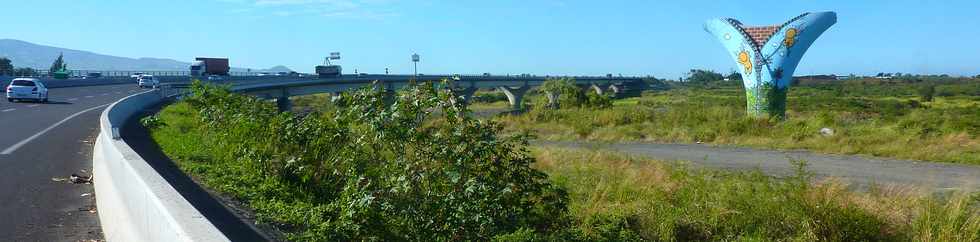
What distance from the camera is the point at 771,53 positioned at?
110 ft

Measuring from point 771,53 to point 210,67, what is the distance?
A: 61.7 meters

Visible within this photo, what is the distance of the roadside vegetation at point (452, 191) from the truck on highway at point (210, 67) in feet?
221

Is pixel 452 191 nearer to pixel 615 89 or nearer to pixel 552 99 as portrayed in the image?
pixel 552 99

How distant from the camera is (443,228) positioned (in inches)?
266

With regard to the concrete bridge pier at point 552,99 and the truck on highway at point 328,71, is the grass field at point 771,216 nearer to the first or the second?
the concrete bridge pier at point 552,99

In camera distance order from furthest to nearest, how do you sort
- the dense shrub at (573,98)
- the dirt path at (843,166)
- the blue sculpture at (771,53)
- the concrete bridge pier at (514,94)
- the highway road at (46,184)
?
the concrete bridge pier at (514,94), the dense shrub at (573,98), the blue sculpture at (771,53), the dirt path at (843,166), the highway road at (46,184)

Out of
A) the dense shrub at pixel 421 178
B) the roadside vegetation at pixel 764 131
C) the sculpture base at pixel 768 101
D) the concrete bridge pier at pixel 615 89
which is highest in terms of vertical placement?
the dense shrub at pixel 421 178

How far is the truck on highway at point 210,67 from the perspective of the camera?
7719 centimetres

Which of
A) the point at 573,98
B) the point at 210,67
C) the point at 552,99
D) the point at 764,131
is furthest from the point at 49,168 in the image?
the point at 210,67

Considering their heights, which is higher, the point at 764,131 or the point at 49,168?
the point at 49,168

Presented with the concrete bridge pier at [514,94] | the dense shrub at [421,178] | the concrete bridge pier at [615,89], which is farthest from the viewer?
the concrete bridge pier at [615,89]

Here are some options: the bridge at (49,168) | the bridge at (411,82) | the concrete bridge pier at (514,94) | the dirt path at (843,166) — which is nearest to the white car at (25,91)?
the bridge at (49,168)

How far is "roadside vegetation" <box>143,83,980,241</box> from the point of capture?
659cm

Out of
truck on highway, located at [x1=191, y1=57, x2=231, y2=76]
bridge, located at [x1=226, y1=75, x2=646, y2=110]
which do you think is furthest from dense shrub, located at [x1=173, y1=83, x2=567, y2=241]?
truck on highway, located at [x1=191, y1=57, x2=231, y2=76]
